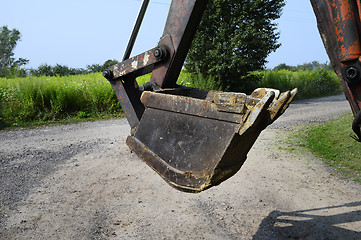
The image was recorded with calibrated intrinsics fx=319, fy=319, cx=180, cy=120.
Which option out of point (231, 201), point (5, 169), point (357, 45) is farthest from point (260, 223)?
point (5, 169)

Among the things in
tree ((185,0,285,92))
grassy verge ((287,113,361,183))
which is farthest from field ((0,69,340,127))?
grassy verge ((287,113,361,183))

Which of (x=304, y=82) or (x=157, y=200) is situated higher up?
(x=157, y=200)

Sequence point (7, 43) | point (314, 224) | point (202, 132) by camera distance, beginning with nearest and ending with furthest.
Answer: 1. point (202, 132)
2. point (314, 224)
3. point (7, 43)

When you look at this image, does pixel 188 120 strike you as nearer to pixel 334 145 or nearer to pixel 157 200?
pixel 157 200

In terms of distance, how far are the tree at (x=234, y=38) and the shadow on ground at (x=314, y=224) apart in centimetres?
787

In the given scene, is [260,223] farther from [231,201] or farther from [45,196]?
[45,196]

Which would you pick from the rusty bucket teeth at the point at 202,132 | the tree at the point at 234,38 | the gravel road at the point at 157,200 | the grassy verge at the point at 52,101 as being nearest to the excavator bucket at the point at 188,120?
the rusty bucket teeth at the point at 202,132

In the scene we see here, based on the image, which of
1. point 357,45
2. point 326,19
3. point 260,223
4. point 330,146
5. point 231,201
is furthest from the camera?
point 330,146

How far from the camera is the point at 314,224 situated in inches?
127

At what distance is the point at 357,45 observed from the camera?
5.57 ft

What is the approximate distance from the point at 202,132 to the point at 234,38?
9.45 m

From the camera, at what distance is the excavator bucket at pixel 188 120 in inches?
65.2

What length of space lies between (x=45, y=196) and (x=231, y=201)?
2272 mm

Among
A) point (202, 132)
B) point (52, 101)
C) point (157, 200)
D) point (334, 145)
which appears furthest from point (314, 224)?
point (52, 101)
